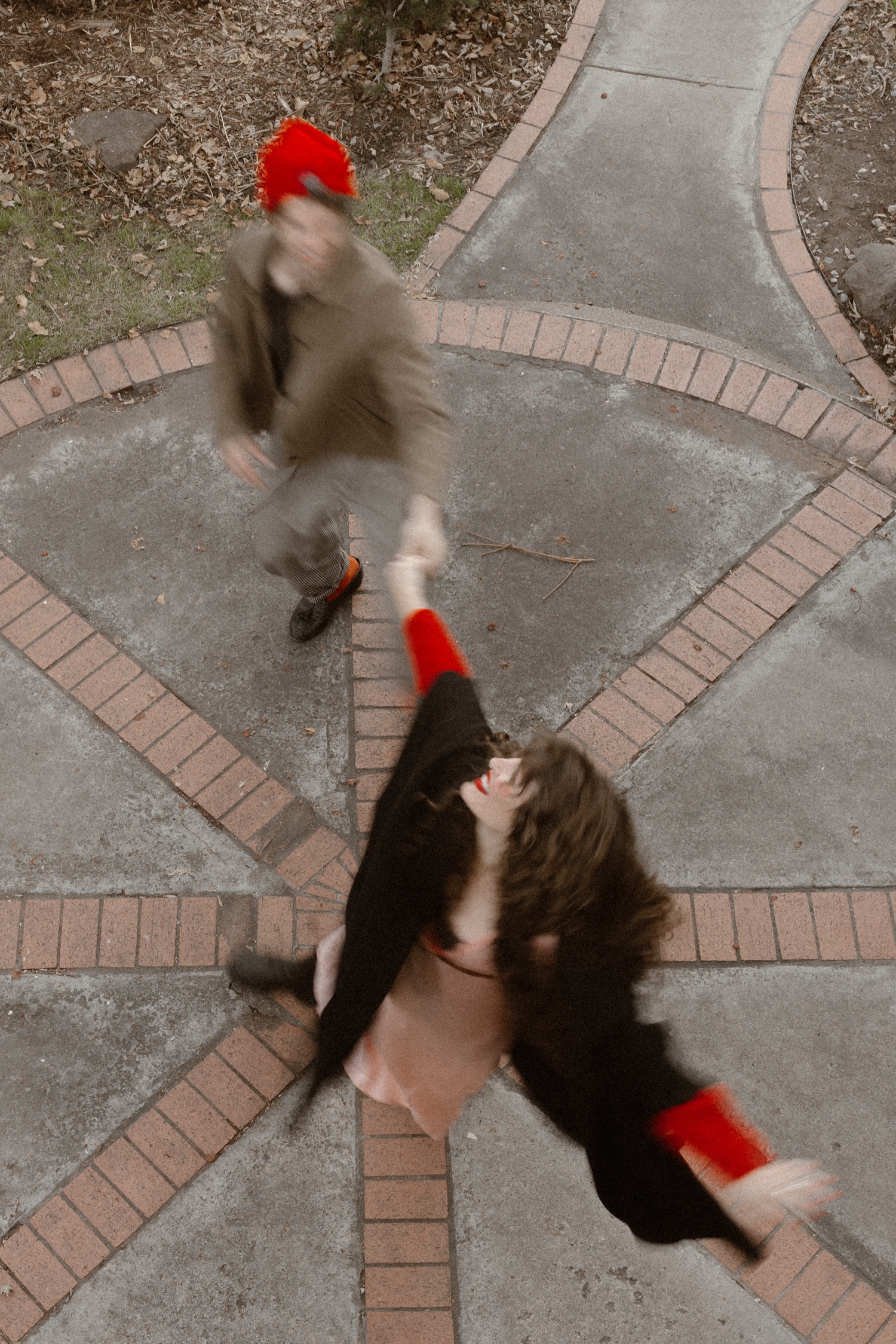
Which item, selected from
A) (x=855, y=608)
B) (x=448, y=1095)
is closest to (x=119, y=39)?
(x=855, y=608)

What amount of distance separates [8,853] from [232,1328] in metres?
1.76

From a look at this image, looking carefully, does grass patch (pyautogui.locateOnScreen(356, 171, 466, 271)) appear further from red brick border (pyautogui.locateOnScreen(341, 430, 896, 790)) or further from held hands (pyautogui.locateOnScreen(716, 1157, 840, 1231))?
held hands (pyautogui.locateOnScreen(716, 1157, 840, 1231))

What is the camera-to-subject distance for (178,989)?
→ 3434 millimetres

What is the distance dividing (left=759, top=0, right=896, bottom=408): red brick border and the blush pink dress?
3541mm

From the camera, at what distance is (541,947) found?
2096 millimetres

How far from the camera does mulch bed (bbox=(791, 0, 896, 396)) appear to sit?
5016 millimetres

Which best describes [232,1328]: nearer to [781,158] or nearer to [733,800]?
[733,800]

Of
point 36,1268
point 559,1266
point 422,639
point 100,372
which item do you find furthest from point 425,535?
point 100,372

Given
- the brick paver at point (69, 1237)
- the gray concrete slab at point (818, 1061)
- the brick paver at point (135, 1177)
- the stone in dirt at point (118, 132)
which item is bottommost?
the brick paver at point (69, 1237)

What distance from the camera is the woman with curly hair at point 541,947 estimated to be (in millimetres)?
2021

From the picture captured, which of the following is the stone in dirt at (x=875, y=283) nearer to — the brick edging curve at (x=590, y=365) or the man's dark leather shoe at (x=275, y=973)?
the brick edging curve at (x=590, y=365)

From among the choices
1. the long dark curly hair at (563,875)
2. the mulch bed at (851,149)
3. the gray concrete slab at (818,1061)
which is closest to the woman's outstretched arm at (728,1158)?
the long dark curly hair at (563,875)

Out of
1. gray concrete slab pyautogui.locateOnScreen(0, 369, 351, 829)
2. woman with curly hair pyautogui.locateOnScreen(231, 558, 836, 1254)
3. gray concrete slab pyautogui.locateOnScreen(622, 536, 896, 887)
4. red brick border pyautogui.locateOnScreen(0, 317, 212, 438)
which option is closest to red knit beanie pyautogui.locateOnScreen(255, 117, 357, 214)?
woman with curly hair pyautogui.locateOnScreen(231, 558, 836, 1254)

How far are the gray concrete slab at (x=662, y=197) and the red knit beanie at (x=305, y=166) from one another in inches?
93.8
